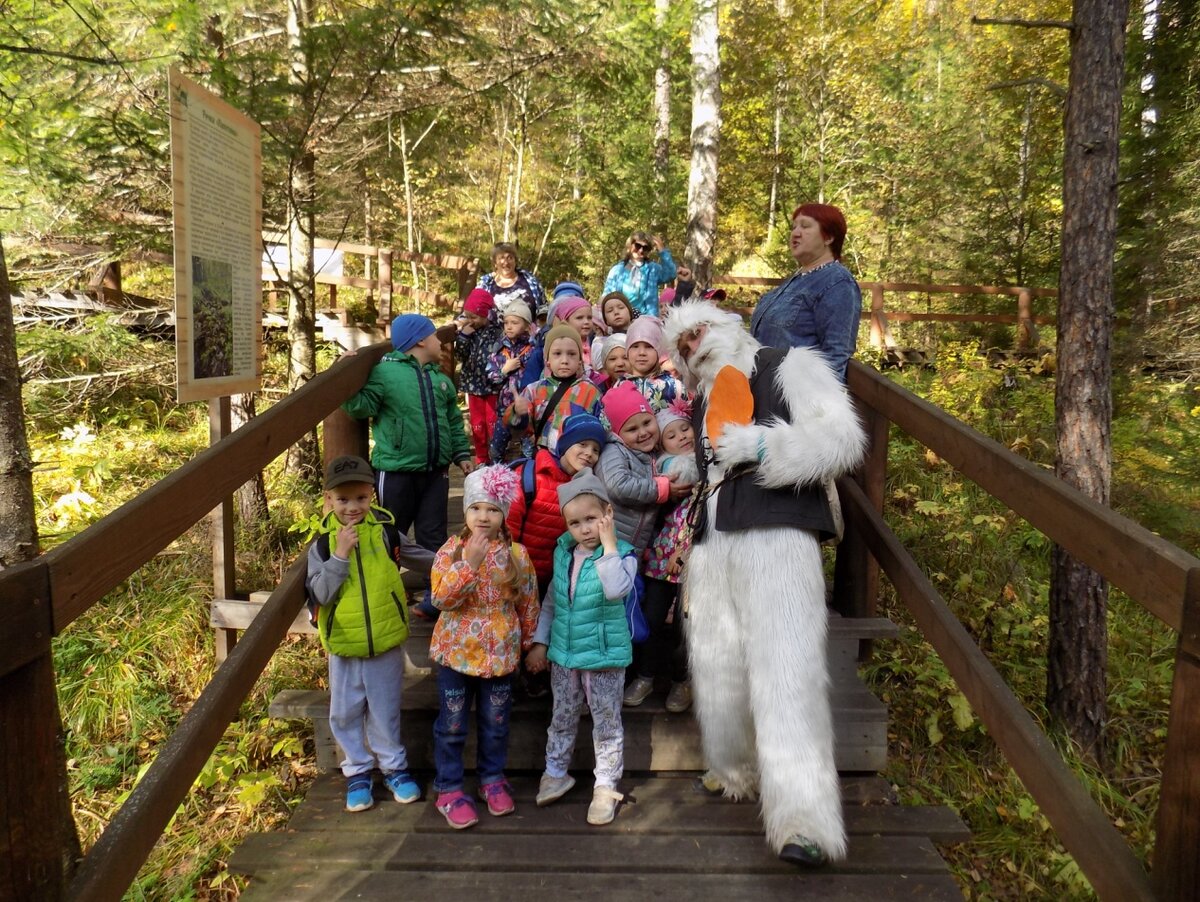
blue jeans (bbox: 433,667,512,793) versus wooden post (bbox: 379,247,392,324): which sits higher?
wooden post (bbox: 379,247,392,324)

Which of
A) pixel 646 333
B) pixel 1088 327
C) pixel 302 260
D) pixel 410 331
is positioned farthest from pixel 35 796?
pixel 302 260

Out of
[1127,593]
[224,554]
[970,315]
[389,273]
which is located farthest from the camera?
[970,315]

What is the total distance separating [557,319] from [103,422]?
576 centimetres

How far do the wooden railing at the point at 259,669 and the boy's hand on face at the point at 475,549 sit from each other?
0.64 meters

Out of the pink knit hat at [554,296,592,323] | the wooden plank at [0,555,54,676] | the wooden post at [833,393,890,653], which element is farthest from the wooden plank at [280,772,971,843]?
the pink knit hat at [554,296,592,323]

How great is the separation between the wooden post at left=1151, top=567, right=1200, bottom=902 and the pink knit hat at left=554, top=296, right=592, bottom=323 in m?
3.82

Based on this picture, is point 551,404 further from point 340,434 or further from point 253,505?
point 253,505

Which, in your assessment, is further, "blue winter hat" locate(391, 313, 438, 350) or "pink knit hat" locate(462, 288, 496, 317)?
"pink knit hat" locate(462, 288, 496, 317)

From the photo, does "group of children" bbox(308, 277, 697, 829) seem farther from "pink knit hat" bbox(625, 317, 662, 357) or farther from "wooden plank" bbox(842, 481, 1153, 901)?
"wooden plank" bbox(842, 481, 1153, 901)

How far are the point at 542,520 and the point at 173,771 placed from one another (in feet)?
5.68

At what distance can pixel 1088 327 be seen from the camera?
4359mm

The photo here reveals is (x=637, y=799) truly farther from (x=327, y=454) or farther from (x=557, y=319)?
(x=557, y=319)

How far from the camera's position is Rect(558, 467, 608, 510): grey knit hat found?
9.53 ft

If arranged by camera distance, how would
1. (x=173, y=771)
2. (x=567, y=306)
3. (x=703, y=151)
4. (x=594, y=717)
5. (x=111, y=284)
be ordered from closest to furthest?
1. (x=173, y=771)
2. (x=594, y=717)
3. (x=567, y=306)
4. (x=111, y=284)
5. (x=703, y=151)
